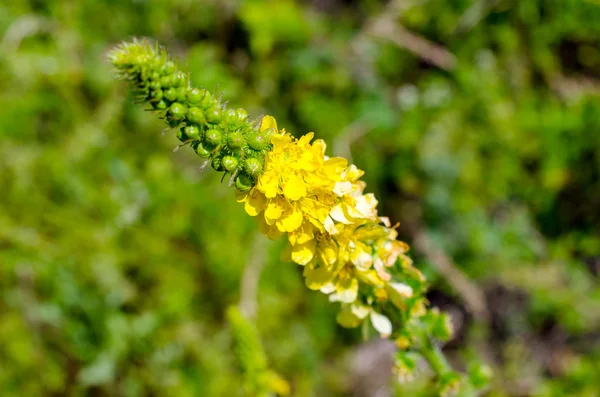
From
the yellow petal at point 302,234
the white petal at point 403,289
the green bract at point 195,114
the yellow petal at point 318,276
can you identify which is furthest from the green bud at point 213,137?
the white petal at point 403,289

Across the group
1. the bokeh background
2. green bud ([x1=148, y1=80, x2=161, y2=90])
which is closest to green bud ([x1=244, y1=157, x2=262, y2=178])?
green bud ([x1=148, y1=80, x2=161, y2=90])

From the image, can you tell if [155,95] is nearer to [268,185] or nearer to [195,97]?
[195,97]

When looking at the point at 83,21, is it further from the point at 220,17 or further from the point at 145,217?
the point at 145,217

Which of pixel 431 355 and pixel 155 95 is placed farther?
pixel 431 355

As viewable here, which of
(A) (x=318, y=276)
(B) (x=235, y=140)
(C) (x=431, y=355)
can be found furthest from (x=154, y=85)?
(C) (x=431, y=355)

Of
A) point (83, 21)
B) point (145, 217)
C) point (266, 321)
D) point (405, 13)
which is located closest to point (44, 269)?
point (145, 217)

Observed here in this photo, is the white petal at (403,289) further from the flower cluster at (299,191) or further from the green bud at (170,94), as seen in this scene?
the green bud at (170,94)
